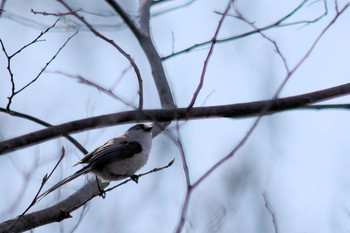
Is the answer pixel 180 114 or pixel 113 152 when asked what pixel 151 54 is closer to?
pixel 113 152

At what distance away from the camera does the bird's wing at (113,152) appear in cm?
459

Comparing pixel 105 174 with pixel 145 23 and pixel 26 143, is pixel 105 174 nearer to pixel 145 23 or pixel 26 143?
pixel 145 23

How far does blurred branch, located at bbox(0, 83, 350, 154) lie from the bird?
4.63 ft

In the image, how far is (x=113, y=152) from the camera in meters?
4.92

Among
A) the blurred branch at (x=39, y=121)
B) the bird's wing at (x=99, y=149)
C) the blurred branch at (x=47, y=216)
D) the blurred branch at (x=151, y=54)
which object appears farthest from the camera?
the bird's wing at (x=99, y=149)

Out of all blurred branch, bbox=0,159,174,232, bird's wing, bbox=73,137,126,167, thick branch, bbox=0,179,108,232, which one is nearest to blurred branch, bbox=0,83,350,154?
blurred branch, bbox=0,159,174,232

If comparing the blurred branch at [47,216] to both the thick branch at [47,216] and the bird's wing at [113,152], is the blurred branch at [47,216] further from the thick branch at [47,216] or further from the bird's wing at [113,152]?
the bird's wing at [113,152]

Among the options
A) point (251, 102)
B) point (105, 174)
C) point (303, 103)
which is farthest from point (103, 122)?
point (105, 174)

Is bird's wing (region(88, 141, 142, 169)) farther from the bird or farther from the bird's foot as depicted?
the bird's foot

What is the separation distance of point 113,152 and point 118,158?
11cm

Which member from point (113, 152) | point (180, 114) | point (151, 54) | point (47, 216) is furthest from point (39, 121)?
point (113, 152)

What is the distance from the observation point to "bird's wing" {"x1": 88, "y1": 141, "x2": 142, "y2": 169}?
4.59 metres

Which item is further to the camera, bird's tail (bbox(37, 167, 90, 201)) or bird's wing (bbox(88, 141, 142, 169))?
bird's wing (bbox(88, 141, 142, 169))

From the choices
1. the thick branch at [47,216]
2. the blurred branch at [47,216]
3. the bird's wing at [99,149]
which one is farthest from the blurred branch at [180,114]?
the bird's wing at [99,149]
